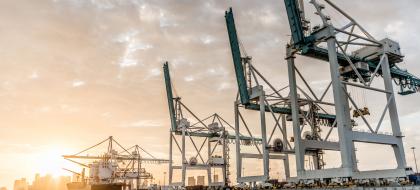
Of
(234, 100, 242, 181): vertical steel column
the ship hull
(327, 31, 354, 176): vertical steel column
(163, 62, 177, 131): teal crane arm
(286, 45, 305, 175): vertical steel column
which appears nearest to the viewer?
(327, 31, 354, 176): vertical steel column

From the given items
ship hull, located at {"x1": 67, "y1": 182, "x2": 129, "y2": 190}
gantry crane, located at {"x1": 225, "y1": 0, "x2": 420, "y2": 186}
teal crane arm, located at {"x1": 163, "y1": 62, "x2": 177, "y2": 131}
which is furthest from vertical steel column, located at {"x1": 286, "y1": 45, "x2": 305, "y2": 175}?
ship hull, located at {"x1": 67, "y1": 182, "x2": 129, "y2": 190}

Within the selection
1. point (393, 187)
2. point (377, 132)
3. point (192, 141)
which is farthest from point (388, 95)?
point (192, 141)

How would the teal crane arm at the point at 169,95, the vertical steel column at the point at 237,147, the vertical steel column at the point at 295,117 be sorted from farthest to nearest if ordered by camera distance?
the teal crane arm at the point at 169,95
the vertical steel column at the point at 237,147
the vertical steel column at the point at 295,117

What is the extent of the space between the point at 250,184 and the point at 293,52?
20299mm

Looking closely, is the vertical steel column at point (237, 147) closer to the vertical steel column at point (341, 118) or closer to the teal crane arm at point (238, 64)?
the teal crane arm at point (238, 64)

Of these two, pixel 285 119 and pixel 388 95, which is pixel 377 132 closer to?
pixel 388 95

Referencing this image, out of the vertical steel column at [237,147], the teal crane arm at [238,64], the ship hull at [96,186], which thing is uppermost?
the teal crane arm at [238,64]

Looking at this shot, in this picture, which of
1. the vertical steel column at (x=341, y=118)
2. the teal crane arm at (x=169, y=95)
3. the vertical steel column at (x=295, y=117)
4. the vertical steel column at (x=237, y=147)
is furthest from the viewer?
the teal crane arm at (x=169, y=95)

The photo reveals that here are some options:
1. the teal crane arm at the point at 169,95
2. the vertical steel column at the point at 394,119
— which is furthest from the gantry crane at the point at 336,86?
the teal crane arm at the point at 169,95

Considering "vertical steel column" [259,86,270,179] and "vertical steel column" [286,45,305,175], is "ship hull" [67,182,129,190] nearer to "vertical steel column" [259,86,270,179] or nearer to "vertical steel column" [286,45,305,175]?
"vertical steel column" [259,86,270,179]

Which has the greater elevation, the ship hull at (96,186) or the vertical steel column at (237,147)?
the vertical steel column at (237,147)

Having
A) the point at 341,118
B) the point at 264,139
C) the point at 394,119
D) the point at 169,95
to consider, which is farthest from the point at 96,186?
the point at 394,119

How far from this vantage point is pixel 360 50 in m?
49.8

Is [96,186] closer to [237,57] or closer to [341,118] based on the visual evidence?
[237,57]
